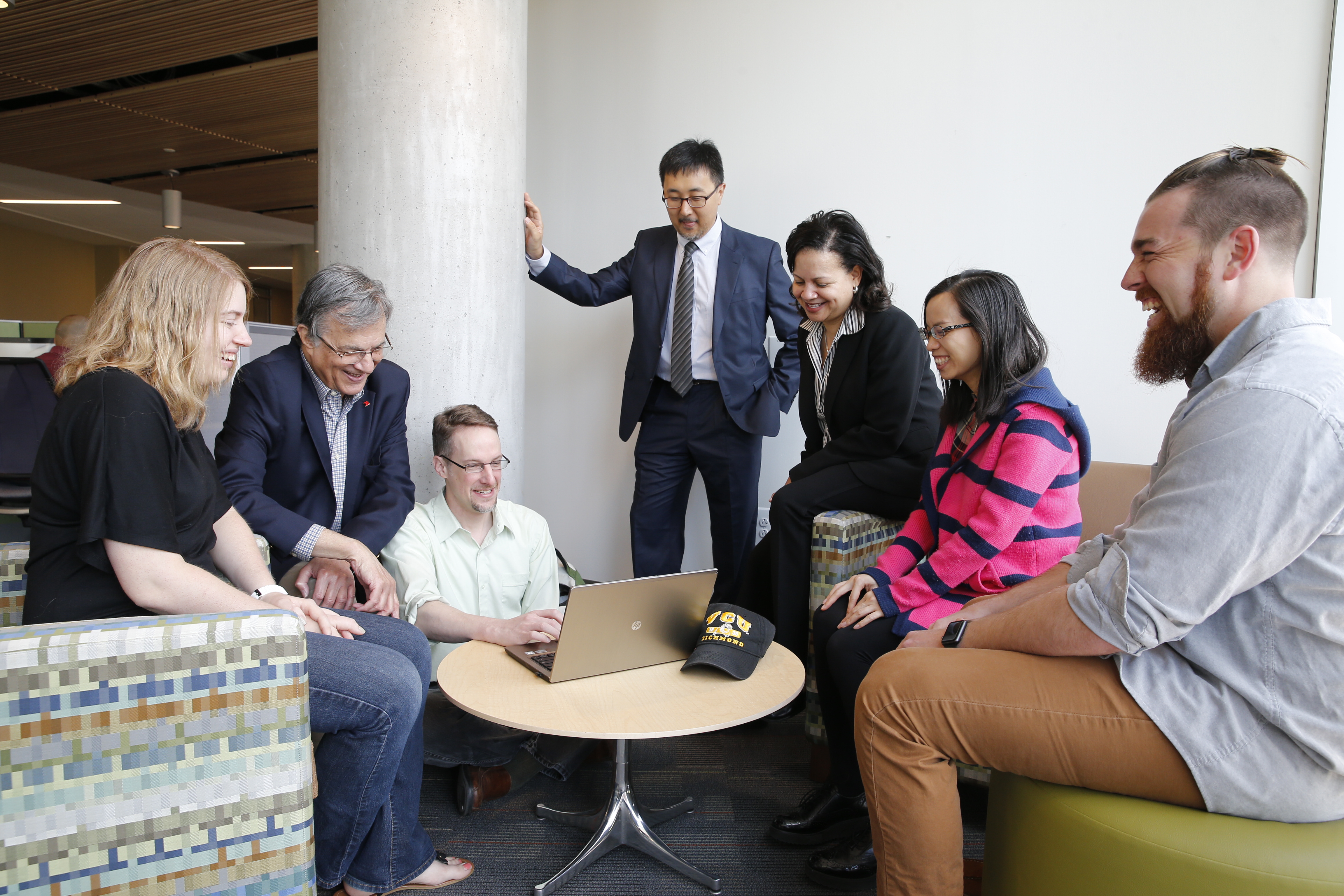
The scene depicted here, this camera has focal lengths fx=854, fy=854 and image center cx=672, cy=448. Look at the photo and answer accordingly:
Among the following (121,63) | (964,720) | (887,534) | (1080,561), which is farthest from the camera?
(121,63)

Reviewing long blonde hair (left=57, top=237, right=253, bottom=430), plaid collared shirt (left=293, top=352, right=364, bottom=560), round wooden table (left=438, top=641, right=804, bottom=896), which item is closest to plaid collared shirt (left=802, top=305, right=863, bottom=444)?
round wooden table (left=438, top=641, right=804, bottom=896)

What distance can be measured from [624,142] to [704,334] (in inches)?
48.8

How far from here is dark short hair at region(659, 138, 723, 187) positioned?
10.3ft

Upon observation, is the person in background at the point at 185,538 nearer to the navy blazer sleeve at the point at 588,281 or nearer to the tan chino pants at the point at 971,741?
the tan chino pants at the point at 971,741

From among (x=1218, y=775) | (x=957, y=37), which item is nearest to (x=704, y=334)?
(x=957, y=37)

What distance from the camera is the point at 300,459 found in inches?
92.6

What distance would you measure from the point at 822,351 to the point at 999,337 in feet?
2.62

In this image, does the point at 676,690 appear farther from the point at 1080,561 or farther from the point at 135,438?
the point at 135,438

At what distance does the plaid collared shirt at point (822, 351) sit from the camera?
107 inches

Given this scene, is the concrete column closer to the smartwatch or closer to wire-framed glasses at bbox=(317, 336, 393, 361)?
wire-framed glasses at bbox=(317, 336, 393, 361)

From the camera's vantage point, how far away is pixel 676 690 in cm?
181

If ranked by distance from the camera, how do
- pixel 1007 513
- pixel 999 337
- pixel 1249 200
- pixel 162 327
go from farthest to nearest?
pixel 999 337 < pixel 1007 513 < pixel 162 327 < pixel 1249 200

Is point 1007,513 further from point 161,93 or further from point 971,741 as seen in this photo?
point 161,93

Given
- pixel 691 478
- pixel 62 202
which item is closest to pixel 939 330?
pixel 691 478
